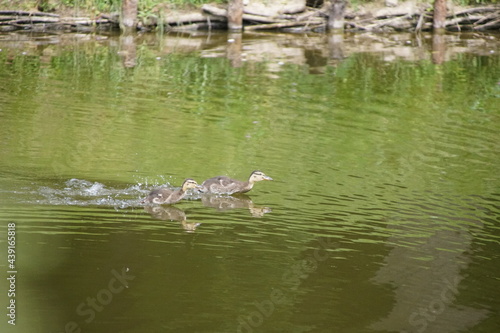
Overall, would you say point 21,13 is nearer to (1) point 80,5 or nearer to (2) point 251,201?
(1) point 80,5

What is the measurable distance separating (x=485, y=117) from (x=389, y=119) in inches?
72.4

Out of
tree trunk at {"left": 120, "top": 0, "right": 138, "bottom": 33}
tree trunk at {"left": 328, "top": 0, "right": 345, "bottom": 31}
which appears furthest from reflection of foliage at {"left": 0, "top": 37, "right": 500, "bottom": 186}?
tree trunk at {"left": 328, "top": 0, "right": 345, "bottom": 31}

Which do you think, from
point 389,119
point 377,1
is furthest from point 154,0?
point 389,119

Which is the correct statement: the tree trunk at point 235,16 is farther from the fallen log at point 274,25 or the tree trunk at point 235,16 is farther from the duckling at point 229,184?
the duckling at point 229,184

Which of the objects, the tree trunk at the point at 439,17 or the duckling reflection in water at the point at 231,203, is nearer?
the duckling reflection in water at the point at 231,203

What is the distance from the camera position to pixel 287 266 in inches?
306

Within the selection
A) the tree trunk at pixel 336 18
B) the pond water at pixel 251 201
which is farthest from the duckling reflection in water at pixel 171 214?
the tree trunk at pixel 336 18

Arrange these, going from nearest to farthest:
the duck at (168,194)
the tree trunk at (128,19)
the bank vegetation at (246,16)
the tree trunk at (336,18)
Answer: the duck at (168,194) < the tree trunk at (128,19) < the bank vegetation at (246,16) < the tree trunk at (336,18)

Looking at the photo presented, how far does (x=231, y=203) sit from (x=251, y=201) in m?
0.26

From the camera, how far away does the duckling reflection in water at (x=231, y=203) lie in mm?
9617

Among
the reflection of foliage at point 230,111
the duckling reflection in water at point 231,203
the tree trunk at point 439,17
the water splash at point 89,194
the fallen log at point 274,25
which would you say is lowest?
the duckling reflection in water at point 231,203

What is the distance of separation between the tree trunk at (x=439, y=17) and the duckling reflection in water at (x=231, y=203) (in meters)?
18.1

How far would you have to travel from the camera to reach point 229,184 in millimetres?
10195

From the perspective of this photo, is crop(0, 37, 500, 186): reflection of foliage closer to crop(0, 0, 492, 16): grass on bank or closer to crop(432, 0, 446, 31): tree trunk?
crop(0, 0, 492, 16): grass on bank
